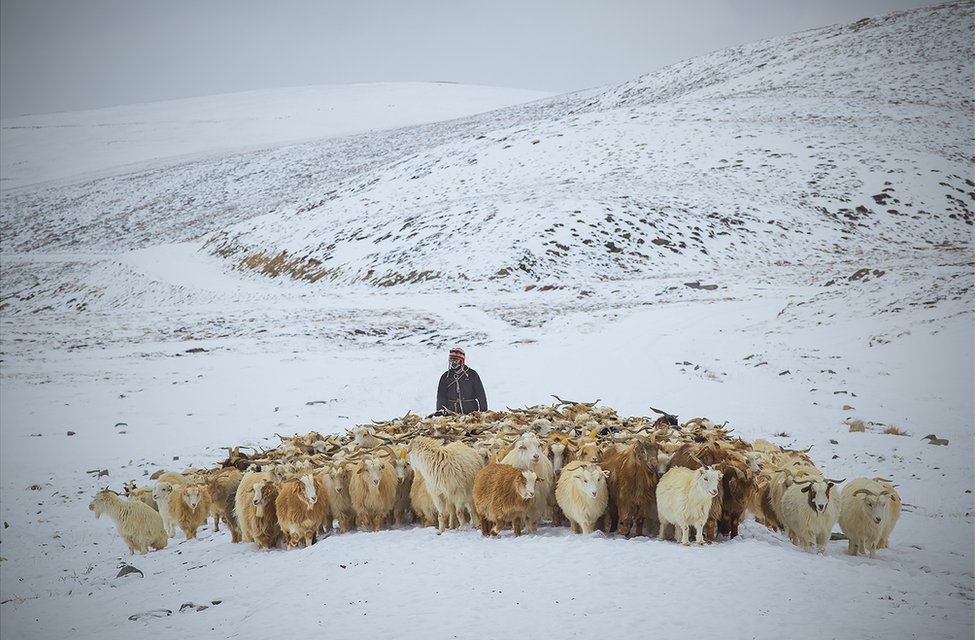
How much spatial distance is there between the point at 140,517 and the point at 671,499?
21.5ft

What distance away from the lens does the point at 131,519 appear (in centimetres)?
925

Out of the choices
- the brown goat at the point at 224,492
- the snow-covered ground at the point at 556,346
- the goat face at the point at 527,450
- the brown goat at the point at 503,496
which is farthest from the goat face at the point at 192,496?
the goat face at the point at 527,450

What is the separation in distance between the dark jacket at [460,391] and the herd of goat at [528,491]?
324 centimetres

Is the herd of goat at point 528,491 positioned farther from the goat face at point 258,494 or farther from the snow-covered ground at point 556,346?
the snow-covered ground at point 556,346

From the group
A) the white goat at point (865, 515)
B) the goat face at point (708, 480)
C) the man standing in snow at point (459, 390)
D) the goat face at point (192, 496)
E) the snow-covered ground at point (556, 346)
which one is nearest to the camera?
the snow-covered ground at point (556, 346)

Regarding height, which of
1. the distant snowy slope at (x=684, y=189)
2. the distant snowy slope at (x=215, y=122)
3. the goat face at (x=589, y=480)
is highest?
the distant snowy slope at (x=215, y=122)

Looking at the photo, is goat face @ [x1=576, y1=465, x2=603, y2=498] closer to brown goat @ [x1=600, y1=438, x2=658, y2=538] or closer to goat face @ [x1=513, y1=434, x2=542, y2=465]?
brown goat @ [x1=600, y1=438, x2=658, y2=538]

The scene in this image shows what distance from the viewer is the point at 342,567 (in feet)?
Result: 25.3

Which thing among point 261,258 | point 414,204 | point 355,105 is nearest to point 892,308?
point 414,204

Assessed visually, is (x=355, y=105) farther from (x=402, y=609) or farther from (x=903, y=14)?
(x=402, y=609)

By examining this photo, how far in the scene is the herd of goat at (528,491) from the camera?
25.5 feet

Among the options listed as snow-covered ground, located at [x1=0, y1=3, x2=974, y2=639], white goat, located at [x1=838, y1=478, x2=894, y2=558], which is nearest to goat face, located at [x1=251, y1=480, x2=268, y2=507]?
snow-covered ground, located at [x1=0, y1=3, x2=974, y2=639]

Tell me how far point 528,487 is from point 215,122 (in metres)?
115

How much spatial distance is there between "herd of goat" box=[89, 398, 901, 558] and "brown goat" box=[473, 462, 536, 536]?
0.5 inches
